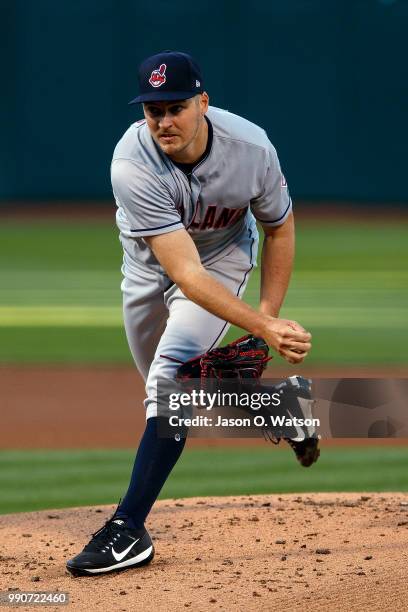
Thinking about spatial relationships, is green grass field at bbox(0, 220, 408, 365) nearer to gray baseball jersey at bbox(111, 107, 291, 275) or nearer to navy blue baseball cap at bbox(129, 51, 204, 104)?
gray baseball jersey at bbox(111, 107, 291, 275)

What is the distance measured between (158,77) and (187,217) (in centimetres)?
59

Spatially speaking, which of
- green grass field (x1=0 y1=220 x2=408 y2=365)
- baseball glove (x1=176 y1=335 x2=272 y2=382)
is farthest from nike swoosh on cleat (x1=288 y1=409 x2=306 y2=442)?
green grass field (x1=0 y1=220 x2=408 y2=365)

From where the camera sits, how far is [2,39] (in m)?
23.8

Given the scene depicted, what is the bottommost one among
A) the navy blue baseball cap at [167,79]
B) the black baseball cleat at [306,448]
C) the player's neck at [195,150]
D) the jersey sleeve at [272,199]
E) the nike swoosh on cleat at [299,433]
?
the black baseball cleat at [306,448]

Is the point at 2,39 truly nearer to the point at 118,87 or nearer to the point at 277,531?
the point at 118,87

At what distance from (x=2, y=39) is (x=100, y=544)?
21013 mm

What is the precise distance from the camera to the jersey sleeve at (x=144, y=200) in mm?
4031

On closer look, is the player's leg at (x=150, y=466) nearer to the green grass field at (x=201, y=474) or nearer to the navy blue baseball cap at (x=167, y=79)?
the navy blue baseball cap at (x=167, y=79)

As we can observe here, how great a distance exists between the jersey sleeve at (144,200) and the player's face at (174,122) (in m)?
0.12

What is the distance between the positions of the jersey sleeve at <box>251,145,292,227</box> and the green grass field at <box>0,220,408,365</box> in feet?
18.6

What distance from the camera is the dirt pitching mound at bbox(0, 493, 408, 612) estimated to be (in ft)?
12.1

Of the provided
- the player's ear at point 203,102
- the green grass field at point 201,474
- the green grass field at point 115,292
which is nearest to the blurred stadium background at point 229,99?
the green grass field at point 115,292

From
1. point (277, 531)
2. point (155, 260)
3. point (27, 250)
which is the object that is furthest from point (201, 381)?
point (27, 250)

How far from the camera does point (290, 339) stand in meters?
3.61
